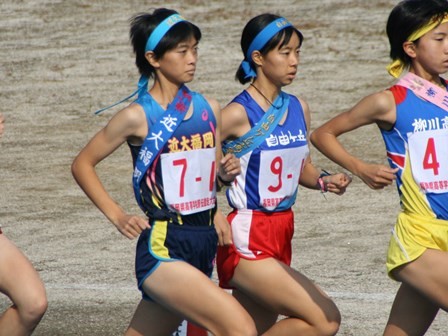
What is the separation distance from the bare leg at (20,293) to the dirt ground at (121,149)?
172 centimetres

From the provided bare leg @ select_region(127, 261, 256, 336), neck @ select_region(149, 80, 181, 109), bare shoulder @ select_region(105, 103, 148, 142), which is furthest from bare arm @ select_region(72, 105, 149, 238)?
bare leg @ select_region(127, 261, 256, 336)

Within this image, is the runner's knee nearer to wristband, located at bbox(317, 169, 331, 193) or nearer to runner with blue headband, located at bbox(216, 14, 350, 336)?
runner with blue headband, located at bbox(216, 14, 350, 336)

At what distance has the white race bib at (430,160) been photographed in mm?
6973

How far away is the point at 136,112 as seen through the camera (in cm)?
670

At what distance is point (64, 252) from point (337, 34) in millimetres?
8995

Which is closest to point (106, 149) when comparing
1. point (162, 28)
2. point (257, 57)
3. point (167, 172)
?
point (167, 172)

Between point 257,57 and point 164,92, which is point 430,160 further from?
point 164,92

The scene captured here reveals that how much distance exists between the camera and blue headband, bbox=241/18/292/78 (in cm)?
729

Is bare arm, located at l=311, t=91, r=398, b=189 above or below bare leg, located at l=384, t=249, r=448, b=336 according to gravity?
above

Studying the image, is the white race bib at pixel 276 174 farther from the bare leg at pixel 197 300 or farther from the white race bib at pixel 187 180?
the bare leg at pixel 197 300

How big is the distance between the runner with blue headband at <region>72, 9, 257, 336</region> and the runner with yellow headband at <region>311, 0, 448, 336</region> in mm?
777

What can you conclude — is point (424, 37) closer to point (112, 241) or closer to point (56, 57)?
point (112, 241)

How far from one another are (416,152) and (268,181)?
829 mm

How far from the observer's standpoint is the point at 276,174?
7227mm
